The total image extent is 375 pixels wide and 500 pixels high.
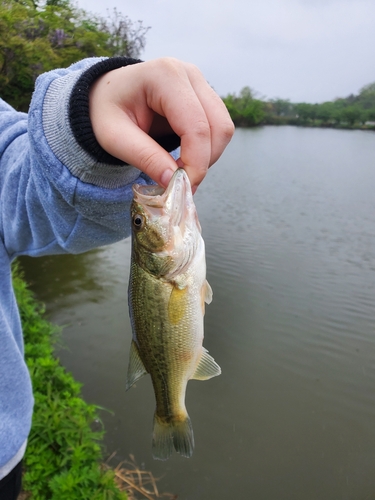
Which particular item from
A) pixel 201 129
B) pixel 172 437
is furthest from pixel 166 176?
pixel 172 437

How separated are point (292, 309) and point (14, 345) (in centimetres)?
679

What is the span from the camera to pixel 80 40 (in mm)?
15406

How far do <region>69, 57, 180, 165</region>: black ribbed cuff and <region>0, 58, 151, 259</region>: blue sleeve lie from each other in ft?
0.06

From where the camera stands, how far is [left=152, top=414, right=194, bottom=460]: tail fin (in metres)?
1.58

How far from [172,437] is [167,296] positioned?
0.67 metres

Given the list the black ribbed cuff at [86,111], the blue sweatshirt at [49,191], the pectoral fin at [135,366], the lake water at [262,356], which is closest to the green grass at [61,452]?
the blue sweatshirt at [49,191]

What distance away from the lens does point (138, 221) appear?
135 cm

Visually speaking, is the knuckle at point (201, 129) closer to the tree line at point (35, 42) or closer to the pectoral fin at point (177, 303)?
the pectoral fin at point (177, 303)

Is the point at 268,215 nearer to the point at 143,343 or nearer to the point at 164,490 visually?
the point at 164,490

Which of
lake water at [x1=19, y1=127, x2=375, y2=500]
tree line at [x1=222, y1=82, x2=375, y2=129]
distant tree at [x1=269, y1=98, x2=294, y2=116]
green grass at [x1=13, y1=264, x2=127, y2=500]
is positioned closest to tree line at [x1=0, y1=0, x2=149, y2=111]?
lake water at [x1=19, y1=127, x2=375, y2=500]

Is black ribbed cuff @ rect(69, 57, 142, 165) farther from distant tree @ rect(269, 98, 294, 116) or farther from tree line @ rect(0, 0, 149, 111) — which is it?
distant tree @ rect(269, 98, 294, 116)

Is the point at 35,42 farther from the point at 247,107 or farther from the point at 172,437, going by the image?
the point at 247,107

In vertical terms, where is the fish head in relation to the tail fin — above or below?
above

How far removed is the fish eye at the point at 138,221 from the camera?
1.34 m
